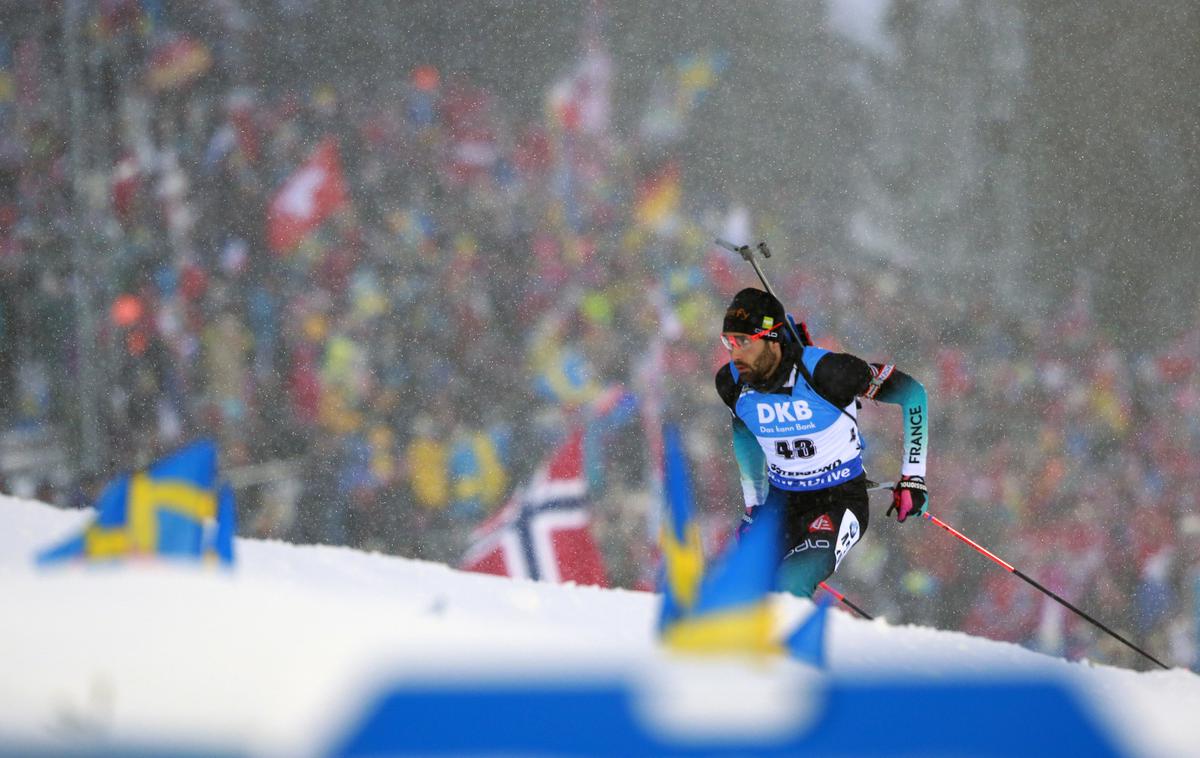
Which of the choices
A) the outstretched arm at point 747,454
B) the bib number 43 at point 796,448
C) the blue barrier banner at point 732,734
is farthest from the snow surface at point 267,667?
the outstretched arm at point 747,454

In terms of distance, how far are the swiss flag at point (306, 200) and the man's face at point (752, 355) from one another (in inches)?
175

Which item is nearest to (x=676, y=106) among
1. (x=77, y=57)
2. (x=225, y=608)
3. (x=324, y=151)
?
(x=324, y=151)

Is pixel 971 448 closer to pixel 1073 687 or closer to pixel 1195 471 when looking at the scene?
pixel 1195 471

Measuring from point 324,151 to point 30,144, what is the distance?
5.80 feet

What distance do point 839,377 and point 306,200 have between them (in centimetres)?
471

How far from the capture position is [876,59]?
24.7 ft

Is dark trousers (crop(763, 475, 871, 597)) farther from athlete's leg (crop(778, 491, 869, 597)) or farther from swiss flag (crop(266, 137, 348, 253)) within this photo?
swiss flag (crop(266, 137, 348, 253))

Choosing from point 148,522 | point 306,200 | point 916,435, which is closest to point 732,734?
point 148,522

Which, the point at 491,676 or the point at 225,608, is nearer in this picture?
the point at 491,676

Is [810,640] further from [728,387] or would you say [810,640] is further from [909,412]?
[909,412]

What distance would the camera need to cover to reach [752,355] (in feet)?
10.7

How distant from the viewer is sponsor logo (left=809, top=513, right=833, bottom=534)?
3.34m

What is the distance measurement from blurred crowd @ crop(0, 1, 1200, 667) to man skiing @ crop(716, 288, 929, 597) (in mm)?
3670

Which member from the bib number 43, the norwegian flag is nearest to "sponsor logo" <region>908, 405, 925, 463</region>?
the bib number 43
